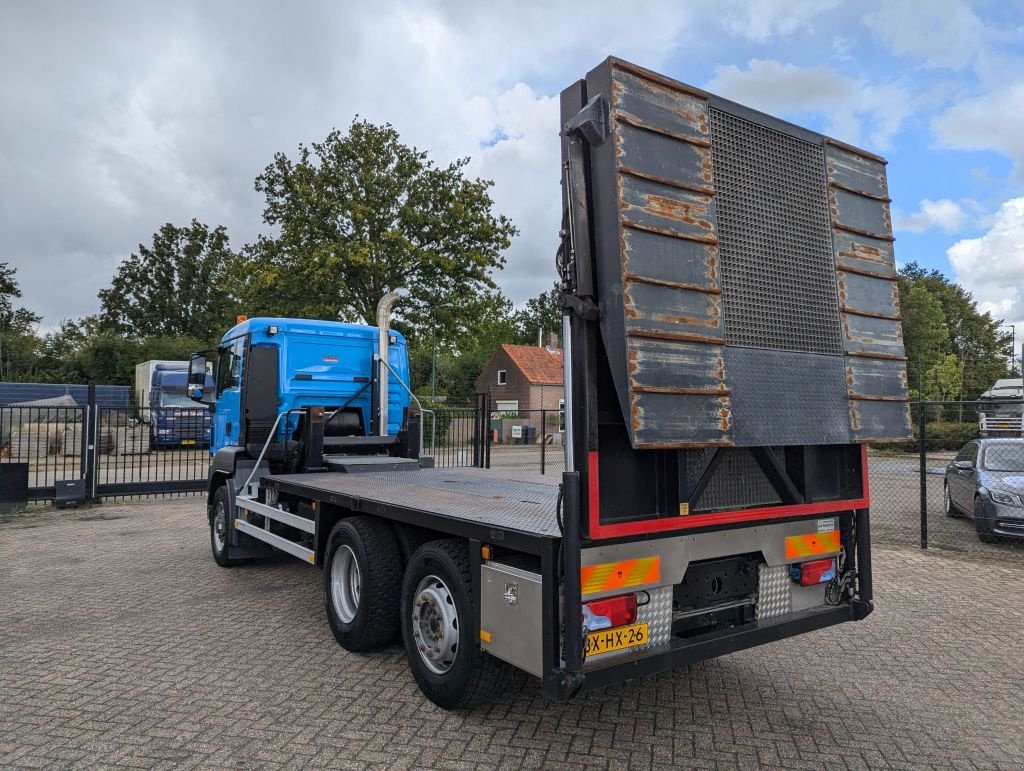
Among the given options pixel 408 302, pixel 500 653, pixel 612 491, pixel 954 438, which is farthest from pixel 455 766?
pixel 408 302

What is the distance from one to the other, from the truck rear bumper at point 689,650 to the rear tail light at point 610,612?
163 mm

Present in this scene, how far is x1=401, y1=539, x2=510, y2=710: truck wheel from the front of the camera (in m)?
3.60

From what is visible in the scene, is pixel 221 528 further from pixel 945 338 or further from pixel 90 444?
pixel 945 338

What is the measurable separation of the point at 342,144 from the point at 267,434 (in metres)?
20.6

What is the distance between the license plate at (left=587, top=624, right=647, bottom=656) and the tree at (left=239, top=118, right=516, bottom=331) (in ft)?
71.3

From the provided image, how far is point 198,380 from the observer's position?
8203 millimetres

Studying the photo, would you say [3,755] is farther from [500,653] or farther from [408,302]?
[408,302]

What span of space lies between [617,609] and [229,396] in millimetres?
5981

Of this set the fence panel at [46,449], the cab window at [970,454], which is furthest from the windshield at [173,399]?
the cab window at [970,454]

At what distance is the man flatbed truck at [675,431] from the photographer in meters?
3.08

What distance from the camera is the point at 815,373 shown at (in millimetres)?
3689

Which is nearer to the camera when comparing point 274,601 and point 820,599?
point 820,599

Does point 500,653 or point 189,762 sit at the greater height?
point 500,653

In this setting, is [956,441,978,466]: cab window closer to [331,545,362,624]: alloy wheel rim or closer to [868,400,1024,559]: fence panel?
[868,400,1024,559]: fence panel
